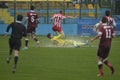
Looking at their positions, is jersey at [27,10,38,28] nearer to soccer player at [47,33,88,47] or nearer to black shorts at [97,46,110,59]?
soccer player at [47,33,88,47]

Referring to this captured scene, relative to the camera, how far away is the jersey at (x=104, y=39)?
691 inches

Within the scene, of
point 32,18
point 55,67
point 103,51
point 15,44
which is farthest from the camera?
point 32,18

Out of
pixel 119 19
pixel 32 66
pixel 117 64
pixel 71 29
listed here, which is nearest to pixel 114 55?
pixel 117 64

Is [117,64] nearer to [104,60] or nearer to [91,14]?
[104,60]

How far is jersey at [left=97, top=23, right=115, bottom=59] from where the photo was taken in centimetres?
1756

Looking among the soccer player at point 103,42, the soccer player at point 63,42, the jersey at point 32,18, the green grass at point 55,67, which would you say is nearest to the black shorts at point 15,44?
the green grass at point 55,67

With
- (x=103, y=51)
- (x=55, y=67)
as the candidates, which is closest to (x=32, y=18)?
(x=55, y=67)

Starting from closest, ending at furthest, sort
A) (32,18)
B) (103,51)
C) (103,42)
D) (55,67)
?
(103,51) < (103,42) < (55,67) < (32,18)

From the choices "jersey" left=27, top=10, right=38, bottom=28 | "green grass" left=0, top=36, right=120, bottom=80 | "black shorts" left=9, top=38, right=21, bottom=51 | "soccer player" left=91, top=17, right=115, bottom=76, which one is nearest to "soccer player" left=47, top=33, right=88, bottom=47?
"jersey" left=27, top=10, right=38, bottom=28

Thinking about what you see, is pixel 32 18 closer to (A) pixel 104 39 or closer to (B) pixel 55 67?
(B) pixel 55 67

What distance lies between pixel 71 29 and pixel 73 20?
141 centimetres

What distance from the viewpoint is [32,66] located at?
795 inches

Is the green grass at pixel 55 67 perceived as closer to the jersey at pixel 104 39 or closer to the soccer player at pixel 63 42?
the jersey at pixel 104 39

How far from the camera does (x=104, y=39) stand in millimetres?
17656
